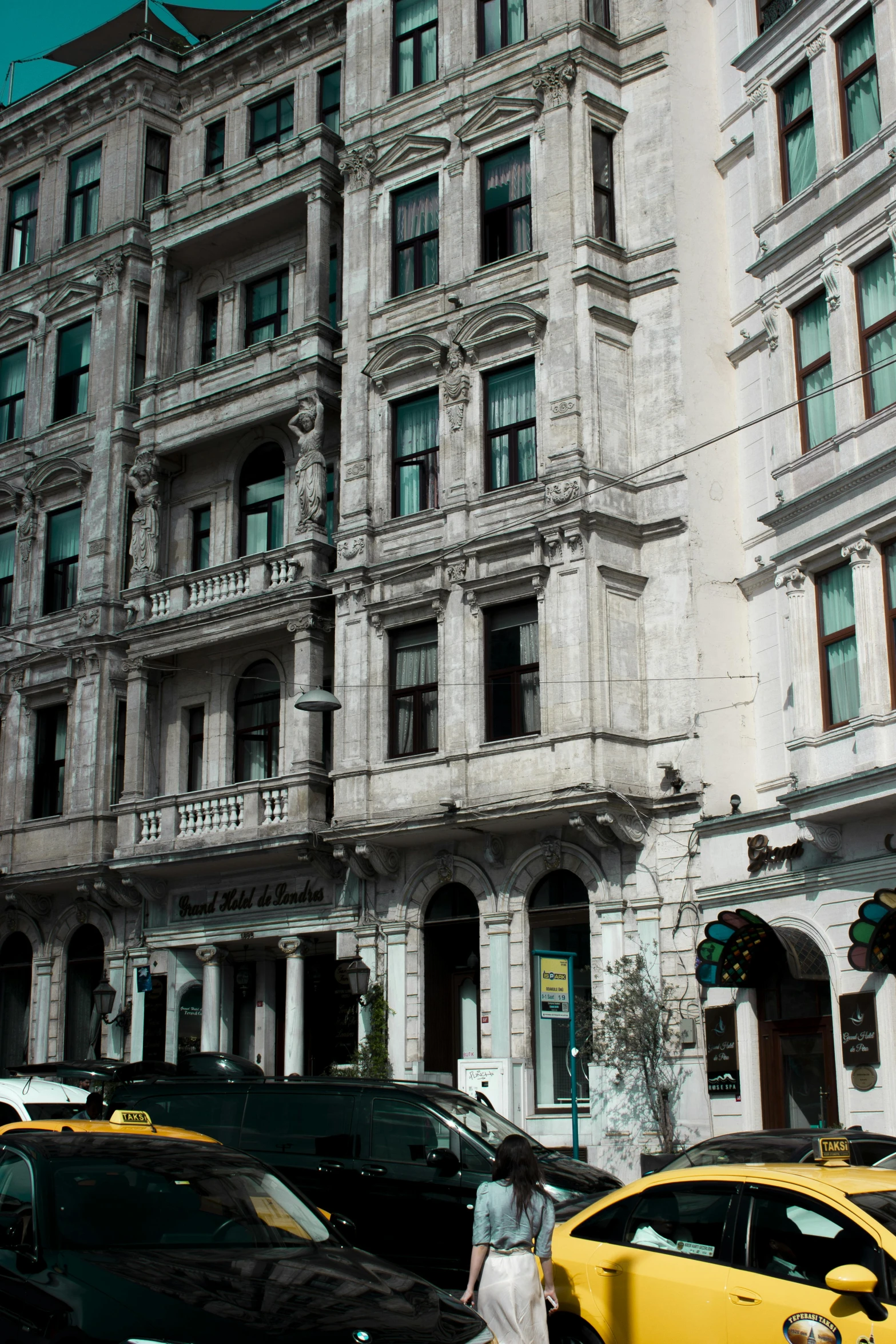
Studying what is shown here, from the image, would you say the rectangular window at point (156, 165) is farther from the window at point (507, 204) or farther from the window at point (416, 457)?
the window at point (416, 457)

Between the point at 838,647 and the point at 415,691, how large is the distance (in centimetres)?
875

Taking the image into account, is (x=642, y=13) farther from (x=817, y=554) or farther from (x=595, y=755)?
(x=595, y=755)

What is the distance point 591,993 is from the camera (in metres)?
24.2

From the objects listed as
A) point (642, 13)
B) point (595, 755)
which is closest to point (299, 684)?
point (595, 755)

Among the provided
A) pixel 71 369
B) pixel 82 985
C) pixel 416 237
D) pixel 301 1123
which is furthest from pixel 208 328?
pixel 301 1123

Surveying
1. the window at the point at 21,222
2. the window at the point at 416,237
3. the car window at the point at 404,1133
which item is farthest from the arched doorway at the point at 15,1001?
the car window at the point at 404,1133

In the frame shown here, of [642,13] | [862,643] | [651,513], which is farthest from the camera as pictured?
[642,13]

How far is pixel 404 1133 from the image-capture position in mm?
15086

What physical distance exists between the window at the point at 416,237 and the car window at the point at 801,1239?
22999 millimetres

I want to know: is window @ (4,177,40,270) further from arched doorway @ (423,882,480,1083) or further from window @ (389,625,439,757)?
arched doorway @ (423,882,480,1083)

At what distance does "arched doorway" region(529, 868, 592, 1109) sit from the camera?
24516 mm

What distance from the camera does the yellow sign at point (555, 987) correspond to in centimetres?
1964

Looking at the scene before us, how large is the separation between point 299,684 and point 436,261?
8684mm

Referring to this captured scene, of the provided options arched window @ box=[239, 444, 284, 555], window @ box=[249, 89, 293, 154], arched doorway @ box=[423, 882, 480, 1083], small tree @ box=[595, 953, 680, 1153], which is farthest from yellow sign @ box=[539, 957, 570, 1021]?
window @ box=[249, 89, 293, 154]
